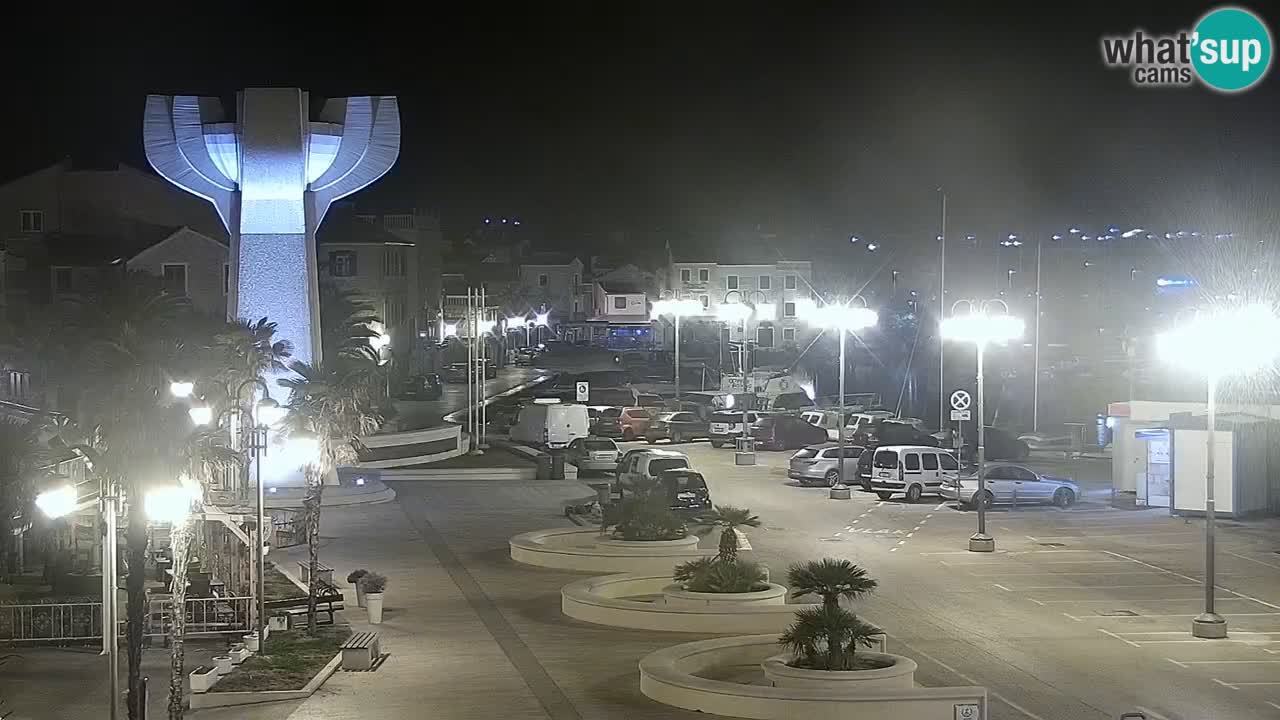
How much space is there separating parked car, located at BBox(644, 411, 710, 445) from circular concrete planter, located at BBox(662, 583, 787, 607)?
1395 inches

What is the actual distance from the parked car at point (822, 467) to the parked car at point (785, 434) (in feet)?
37.2

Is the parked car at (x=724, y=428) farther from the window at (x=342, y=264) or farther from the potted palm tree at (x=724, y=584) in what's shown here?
the potted palm tree at (x=724, y=584)

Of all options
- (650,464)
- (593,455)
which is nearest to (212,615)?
(650,464)

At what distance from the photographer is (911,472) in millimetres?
43156

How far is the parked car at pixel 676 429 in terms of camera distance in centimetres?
6138

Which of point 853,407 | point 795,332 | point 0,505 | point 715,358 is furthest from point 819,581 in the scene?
point 795,332

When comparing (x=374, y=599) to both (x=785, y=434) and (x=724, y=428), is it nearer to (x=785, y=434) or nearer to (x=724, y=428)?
(x=724, y=428)

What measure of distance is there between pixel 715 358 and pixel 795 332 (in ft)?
37.3

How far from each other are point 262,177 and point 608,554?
58.0 ft

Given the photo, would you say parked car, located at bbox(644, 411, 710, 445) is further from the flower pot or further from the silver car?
the flower pot

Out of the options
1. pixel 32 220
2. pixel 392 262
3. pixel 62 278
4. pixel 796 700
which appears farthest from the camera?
pixel 392 262

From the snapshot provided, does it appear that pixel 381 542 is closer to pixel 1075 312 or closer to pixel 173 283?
pixel 173 283

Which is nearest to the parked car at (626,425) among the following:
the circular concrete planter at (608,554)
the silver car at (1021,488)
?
the silver car at (1021,488)

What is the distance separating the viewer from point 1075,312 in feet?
424
